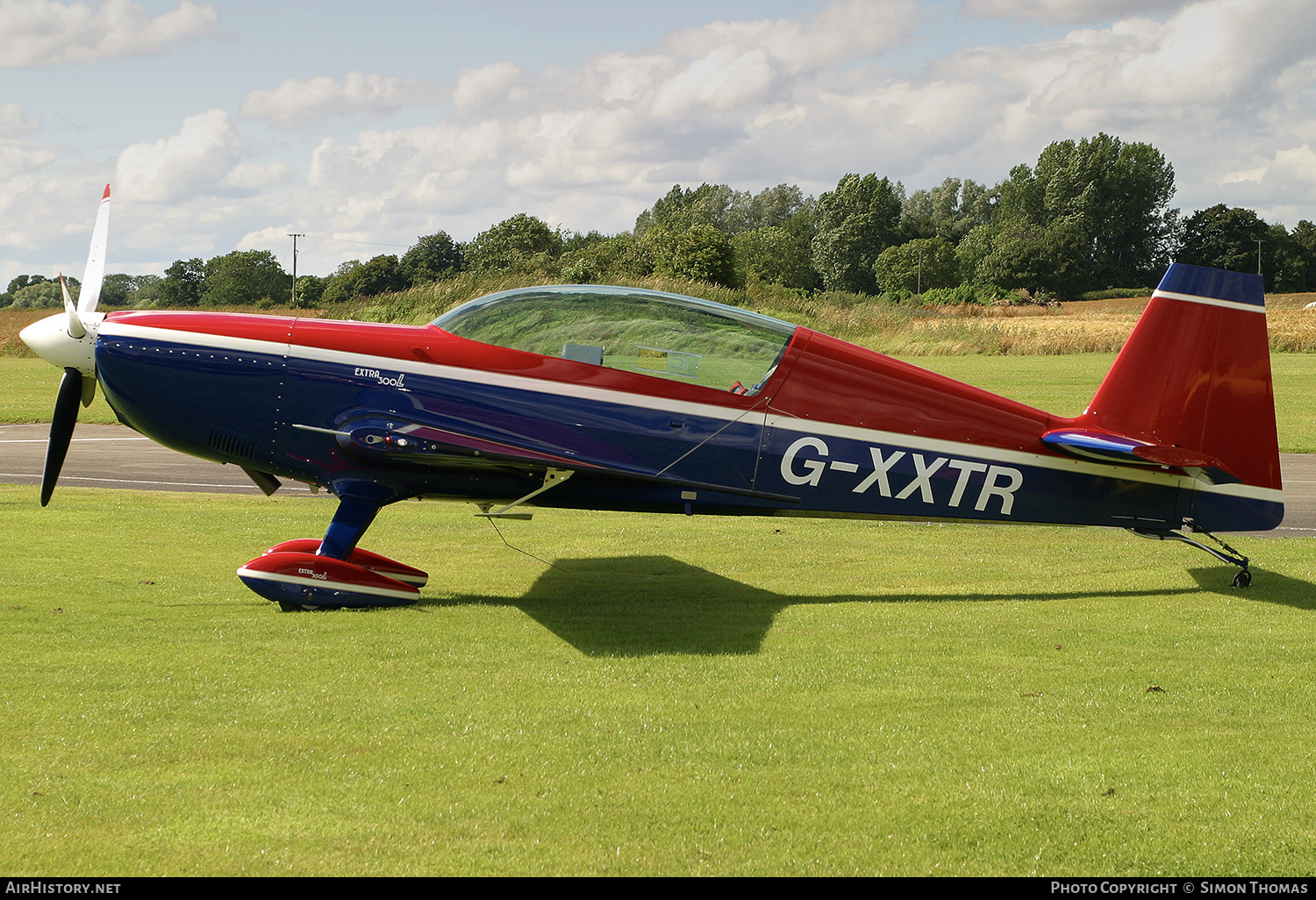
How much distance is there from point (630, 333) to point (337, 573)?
3045 millimetres

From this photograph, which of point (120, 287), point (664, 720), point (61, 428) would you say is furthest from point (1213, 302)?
point (120, 287)

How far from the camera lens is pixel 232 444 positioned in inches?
315

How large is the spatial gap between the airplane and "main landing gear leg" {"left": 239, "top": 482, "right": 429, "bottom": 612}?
2cm

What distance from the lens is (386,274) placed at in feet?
350

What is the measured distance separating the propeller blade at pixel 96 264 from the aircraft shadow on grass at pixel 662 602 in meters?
3.93

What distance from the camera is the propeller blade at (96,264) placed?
27.9 ft

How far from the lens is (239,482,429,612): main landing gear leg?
303 inches

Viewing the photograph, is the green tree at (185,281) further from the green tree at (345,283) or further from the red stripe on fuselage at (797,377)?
the red stripe on fuselage at (797,377)

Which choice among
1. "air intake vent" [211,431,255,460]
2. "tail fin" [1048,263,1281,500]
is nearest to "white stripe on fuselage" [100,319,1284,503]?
"air intake vent" [211,431,255,460]

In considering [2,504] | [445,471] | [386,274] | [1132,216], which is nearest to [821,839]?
[445,471]

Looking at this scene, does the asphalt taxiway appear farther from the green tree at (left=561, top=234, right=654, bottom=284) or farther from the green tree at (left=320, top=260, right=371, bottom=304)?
the green tree at (left=320, top=260, right=371, bottom=304)

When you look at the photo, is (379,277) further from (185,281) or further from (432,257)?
(185,281)

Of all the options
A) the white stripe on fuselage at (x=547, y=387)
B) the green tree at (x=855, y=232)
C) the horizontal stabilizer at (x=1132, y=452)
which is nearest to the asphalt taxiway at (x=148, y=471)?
the horizontal stabilizer at (x=1132, y=452)

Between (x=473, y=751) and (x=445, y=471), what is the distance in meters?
3.49
